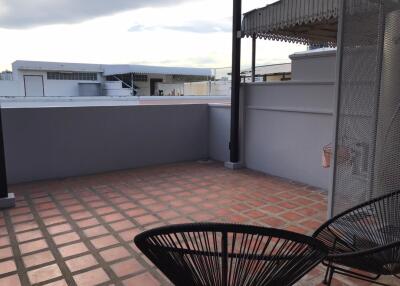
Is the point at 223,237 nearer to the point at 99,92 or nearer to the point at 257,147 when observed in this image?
the point at 257,147

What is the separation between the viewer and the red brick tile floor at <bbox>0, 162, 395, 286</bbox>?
2449 mm

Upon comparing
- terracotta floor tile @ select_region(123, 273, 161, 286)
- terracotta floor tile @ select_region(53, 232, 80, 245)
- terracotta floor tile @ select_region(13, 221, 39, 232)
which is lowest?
terracotta floor tile @ select_region(123, 273, 161, 286)

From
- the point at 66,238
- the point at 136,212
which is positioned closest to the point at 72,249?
the point at 66,238

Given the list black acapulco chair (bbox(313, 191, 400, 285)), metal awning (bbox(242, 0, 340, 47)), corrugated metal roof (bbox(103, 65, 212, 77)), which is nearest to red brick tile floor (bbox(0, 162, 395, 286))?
black acapulco chair (bbox(313, 191, 400, 285))

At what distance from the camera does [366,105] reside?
8.35 ft

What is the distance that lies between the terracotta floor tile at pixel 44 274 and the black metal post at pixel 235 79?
3.60m

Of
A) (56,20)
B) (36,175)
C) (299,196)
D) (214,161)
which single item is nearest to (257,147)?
(214,161)

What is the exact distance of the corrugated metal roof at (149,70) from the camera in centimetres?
1836

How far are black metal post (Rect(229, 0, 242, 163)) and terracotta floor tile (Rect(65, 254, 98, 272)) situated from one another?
336cm

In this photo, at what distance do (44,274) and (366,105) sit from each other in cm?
270

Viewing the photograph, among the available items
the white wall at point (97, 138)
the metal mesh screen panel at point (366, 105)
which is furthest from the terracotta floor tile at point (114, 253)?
the white wall at point (97, 138)

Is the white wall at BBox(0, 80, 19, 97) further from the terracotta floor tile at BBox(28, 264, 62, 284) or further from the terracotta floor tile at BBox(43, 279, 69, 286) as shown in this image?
the terracotta floor tile at BBox(43, 279, 69, 286)

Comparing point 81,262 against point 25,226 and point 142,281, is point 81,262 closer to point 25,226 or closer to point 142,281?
point 142,281

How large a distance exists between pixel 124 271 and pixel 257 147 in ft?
11.3
